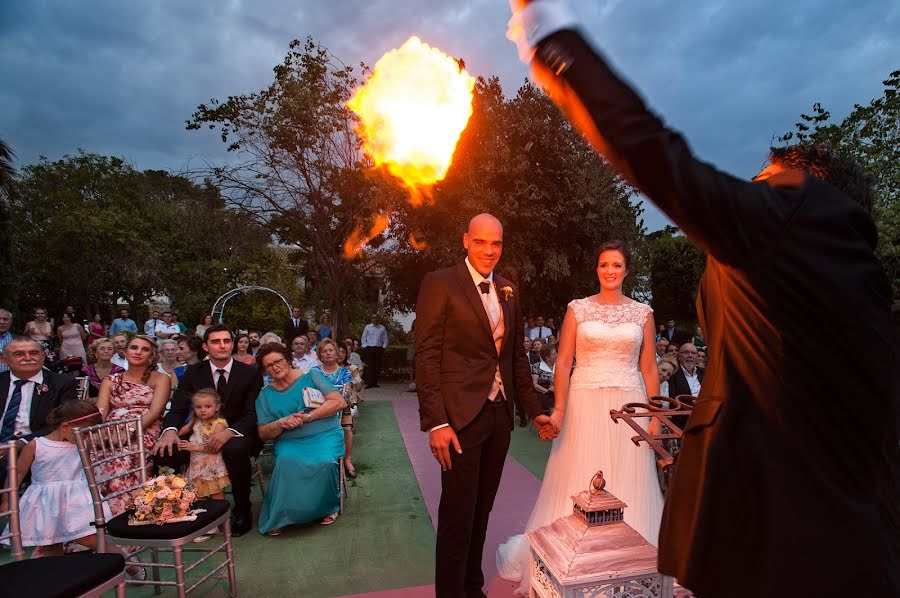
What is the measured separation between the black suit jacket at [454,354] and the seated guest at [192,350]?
18.4 feet

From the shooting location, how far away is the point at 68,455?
404cm

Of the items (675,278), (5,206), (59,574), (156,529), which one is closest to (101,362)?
(156,529)

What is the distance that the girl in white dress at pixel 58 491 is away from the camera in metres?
3.78

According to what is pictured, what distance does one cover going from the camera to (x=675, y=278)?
3136 cm

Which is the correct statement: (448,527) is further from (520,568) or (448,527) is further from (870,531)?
(870,531)

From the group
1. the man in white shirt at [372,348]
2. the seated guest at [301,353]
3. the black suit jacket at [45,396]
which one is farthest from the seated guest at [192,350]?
the man in white shirt at [372,348]

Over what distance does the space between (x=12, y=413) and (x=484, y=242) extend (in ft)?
14.5

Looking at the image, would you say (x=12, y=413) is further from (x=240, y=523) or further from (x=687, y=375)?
(x=687, y=375)

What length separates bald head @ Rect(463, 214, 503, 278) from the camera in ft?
10.4

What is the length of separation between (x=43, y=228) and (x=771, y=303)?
35393mm

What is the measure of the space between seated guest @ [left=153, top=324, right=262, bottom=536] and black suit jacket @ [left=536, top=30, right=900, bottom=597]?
4.87 m

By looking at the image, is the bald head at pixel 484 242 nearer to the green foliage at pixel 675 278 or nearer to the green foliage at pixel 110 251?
the green foliage at pixel 110 251

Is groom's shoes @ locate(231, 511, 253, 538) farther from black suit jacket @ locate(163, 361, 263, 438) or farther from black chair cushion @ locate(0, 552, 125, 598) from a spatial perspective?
black chair cushion @ locate(0, 552, 125, 598)

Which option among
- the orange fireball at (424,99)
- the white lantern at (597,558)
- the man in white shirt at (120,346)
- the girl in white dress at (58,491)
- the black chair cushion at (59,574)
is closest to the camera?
the white lantern at (597,558)
